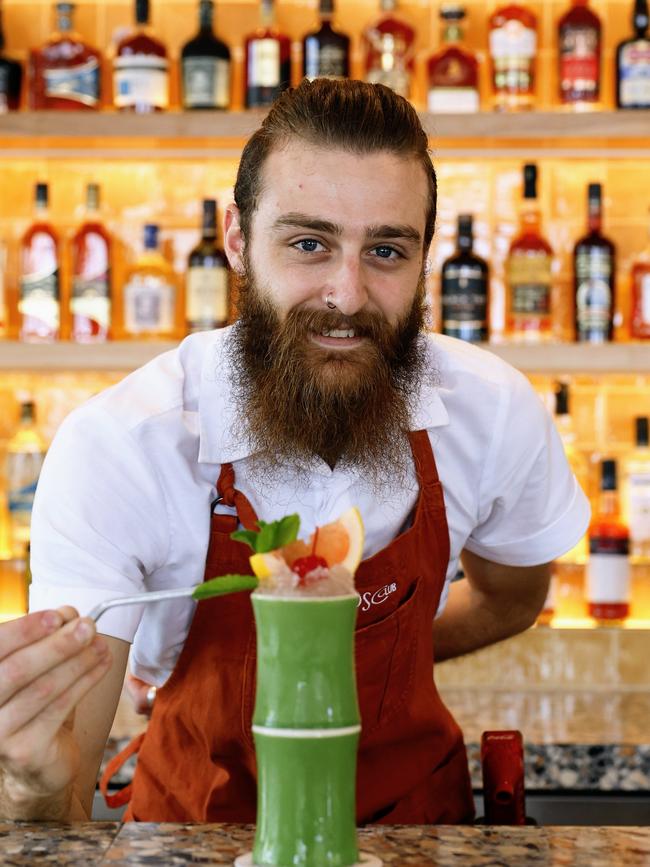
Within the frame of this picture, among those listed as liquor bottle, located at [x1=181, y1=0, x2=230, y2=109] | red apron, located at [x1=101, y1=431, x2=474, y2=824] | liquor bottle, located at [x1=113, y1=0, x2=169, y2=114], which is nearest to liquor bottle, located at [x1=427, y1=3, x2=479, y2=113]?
liquor bottle, located at [x1=181, y1=0, x2=230, y2=109]

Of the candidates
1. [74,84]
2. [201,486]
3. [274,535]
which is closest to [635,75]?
[74,84]

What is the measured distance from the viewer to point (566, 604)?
235cm

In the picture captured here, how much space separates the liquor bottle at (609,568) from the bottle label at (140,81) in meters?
0.99

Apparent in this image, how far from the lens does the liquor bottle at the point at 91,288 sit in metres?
2.28

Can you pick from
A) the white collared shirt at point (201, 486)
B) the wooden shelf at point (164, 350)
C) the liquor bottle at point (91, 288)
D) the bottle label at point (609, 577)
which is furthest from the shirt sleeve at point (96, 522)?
the bottle label at point (609, 577)

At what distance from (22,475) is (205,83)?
2.46 ft

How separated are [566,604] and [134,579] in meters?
1.34

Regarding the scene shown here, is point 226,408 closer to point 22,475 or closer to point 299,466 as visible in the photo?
point 299,466

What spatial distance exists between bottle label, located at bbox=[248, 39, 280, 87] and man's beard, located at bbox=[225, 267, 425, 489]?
3.40 ft

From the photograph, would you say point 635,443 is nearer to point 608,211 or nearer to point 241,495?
point 608,211

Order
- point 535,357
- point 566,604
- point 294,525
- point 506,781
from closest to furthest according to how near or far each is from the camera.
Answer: point 294,525
point 506,781
point 535,357
point 566,604

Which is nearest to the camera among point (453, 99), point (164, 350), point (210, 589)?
point (210, 589)

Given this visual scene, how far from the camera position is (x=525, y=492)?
1365 mm

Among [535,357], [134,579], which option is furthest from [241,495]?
[535,357]
